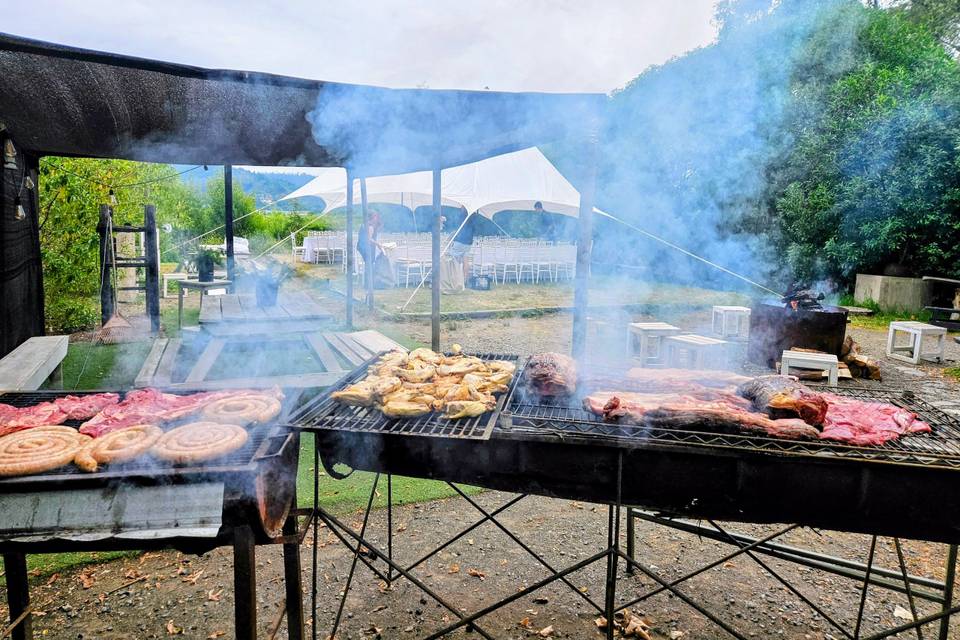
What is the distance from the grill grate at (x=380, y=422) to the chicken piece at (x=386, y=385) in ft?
0.33

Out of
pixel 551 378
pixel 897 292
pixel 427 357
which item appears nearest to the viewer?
pixel 551 378

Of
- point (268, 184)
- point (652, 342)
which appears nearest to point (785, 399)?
point (652, 342)

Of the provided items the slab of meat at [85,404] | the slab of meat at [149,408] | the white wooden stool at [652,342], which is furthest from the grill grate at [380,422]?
the white wooden stool at [652,342]

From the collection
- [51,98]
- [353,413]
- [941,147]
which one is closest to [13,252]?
[51,98]

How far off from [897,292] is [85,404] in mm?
16666

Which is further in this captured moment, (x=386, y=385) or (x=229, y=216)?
(x=229, y=216)

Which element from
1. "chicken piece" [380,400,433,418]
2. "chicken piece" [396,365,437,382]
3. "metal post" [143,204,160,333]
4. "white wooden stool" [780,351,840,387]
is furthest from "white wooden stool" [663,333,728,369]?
"metal post" [143,204,160,333]

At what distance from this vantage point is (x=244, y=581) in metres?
2.20

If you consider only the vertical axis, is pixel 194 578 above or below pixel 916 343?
below

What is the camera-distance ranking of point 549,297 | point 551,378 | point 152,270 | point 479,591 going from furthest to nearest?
point 549,297, point 152,270, point 479,591, point 551,378

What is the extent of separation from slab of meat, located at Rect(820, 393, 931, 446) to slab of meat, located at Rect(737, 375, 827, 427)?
0.08m

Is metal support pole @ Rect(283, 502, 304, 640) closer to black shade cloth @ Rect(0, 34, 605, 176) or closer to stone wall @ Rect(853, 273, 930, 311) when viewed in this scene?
black shade cloth @ Rect(0, 34, 605, 176)

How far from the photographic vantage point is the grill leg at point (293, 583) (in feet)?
8.85

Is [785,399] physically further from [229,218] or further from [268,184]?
[268,184]
